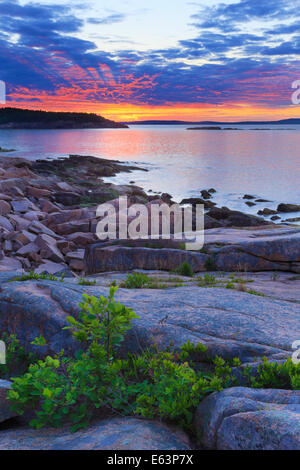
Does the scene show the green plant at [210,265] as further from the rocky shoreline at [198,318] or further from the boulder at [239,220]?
the boulder at [239,220]

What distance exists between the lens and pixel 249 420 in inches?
139

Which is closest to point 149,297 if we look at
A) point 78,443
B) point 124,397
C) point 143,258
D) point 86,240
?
point 124,397

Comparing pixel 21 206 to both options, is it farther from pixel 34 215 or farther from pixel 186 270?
pixel 186 270

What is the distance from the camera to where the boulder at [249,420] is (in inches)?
131

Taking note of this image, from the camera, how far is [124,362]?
4.78 meters

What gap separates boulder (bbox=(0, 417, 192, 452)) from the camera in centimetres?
367

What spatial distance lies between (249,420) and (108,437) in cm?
135

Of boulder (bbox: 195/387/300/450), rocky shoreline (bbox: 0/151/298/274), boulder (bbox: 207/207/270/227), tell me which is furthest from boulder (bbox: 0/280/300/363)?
boulder (bbox: 207/207/270/227)

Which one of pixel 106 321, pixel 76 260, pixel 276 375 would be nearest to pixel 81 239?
pixel 76 260

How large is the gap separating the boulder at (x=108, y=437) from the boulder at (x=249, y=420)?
31 cm

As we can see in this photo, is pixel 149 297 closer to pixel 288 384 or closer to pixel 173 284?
pixel 173 284

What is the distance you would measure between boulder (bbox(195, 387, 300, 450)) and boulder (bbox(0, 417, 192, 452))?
31 centimetres

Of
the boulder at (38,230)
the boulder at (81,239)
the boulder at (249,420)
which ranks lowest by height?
the boulder at (249,420)

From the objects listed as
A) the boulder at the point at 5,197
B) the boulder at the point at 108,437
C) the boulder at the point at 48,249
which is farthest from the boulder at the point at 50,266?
the boulder at the point at 108,437
